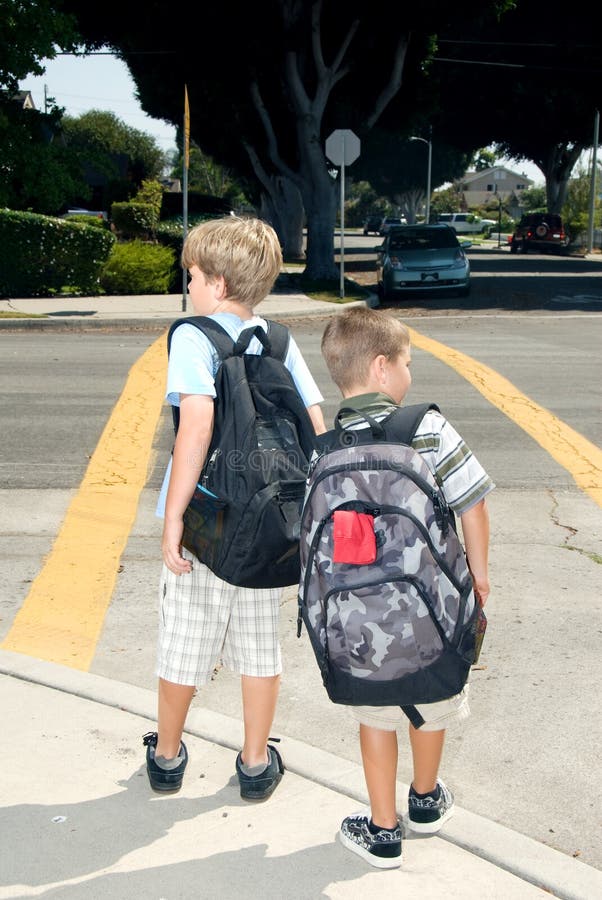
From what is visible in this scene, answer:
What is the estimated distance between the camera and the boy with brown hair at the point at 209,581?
3.25 meters

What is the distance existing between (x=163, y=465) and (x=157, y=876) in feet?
17.9

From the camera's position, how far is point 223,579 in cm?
328

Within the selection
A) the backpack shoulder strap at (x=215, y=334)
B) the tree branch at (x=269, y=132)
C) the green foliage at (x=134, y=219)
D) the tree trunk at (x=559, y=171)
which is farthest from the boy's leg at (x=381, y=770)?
the tree trunk at (x=559, y=171)

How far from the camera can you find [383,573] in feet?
9.24

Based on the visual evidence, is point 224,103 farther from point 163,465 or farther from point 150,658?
point 150,658

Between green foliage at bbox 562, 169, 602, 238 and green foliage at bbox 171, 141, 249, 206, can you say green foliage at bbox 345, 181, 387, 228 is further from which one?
green foliage at bbox 562, 169, 602, 238

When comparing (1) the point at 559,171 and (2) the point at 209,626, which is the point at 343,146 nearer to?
(2) the point at 209,626

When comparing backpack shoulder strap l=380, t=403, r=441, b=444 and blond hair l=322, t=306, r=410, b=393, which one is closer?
backpack shoulder strap l=380, t=403, r=441, b=444

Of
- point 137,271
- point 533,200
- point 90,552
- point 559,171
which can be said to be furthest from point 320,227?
point 533,200

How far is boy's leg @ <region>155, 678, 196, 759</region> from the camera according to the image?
3.48 m

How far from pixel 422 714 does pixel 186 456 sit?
96 centimetres

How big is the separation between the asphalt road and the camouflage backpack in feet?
2.69

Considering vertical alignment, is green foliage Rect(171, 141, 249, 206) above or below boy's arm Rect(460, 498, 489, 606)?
above

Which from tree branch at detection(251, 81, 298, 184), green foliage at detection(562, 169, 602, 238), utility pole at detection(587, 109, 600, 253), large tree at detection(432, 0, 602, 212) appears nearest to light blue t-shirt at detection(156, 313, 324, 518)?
tree branch at detection(251, 81, 298, 184)
